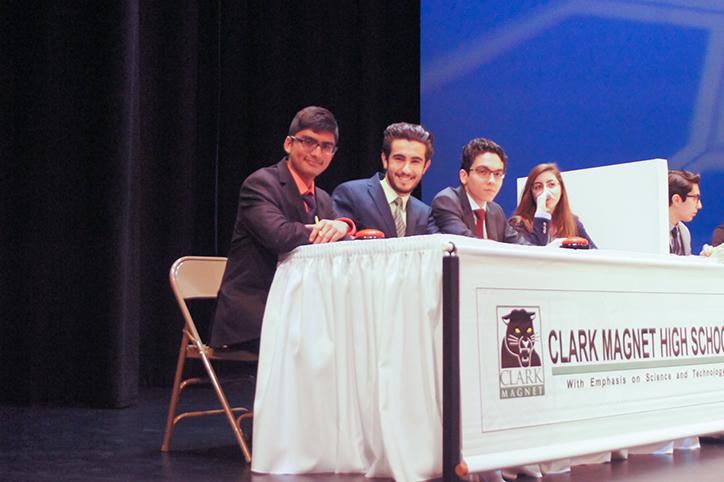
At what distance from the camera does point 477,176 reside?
3.51 meters

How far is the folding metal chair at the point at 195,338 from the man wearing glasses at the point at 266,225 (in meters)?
0.07

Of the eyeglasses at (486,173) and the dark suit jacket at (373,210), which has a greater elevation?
the eyeglasses at (486,173)

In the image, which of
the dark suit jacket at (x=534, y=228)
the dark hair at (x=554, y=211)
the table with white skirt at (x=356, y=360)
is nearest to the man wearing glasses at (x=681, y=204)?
the dark suit jacket at (x=534, y=228)

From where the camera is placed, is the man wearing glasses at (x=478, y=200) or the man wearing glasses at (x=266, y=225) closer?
the man wearing glasses at (x=266, y=225)

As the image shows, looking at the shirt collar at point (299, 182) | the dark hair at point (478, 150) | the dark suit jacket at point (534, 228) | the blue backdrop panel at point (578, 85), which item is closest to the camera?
the shirt collar at point (299, 182)

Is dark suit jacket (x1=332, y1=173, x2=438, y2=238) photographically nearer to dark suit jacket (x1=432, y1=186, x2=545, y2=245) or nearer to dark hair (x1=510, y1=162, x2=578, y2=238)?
dark suit jacket (x1=432, y1=186, x2=545, y2=245)

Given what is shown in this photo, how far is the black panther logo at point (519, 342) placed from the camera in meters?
2.34

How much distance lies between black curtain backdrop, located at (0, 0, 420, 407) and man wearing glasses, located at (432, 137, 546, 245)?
1957mm

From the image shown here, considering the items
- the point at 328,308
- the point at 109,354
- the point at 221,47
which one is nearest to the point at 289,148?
the point at 328,308

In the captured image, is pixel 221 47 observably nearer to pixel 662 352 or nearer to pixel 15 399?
pixel 15 399

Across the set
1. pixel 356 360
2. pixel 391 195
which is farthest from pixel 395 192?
pixel 356 360

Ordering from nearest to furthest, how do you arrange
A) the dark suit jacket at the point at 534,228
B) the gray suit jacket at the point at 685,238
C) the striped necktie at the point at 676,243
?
1. the dark suit jacket at the point at 534,228
2. the striped necktie at the point at 676,243
3. the gray suit jacket at the point at 685,238

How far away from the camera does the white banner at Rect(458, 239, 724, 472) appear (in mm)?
2285

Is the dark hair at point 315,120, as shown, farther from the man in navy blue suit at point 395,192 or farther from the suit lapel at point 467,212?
the suit lapel at point 467,212
